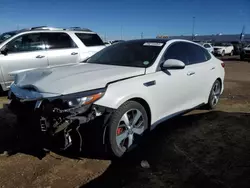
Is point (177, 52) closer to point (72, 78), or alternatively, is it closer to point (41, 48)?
point (72, 78)

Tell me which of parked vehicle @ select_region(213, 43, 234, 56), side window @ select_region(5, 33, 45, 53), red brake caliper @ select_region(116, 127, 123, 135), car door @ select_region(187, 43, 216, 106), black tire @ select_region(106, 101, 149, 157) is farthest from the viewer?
parked vehicle @ select_region(213, 43, 234, 56)

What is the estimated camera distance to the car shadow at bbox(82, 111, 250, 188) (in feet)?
10.1

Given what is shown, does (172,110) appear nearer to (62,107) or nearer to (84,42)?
(62,107)

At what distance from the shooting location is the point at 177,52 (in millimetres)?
4707

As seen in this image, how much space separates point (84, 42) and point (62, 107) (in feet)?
18.8

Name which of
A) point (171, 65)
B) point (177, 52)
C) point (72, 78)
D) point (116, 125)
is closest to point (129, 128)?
point (116, 125)

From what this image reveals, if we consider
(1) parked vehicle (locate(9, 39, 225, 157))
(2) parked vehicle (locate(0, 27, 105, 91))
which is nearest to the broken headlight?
(1) parked vehicle (locate(9, 39, 225, 157))

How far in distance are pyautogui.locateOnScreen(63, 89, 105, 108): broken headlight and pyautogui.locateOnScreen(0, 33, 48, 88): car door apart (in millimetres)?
4358

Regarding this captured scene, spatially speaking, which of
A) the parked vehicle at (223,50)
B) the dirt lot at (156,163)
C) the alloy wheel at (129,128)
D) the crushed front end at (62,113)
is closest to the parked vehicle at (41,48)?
the dirt lot at (156,163)

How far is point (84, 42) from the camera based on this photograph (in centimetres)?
844

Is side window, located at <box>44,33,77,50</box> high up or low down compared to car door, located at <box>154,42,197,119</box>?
up

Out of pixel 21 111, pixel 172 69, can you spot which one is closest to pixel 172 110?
pixel 172 69

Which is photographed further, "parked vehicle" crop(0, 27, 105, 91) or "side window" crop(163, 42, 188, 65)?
"parked vehicle" crop(0, 27, 105, 91)

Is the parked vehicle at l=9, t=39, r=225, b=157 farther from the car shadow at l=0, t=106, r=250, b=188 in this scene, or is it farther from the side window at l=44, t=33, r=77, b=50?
the side window at l=44, t=33, r=77, b=50
